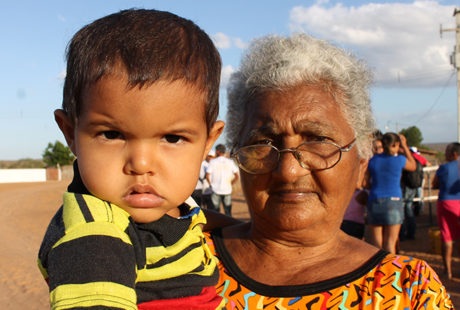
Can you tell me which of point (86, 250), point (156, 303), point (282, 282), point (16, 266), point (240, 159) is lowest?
point (16, 266)

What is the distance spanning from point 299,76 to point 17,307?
7859 millimetres

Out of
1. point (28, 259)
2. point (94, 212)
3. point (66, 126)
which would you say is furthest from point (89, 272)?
point (28, 259)

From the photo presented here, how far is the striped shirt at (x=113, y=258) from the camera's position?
1.19m

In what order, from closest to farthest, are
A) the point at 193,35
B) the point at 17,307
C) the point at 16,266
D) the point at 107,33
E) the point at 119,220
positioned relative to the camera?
1. the point at 119,220
2. the point at 107,33
3. the point at 193,35
4. the point at 17,307
5. the point at 16,266

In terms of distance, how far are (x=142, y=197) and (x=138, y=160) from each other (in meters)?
0.14

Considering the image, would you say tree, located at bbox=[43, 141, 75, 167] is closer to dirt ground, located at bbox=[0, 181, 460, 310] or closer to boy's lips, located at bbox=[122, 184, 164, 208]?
dirt ground, located at bbox=[0, 181, 460, 310]

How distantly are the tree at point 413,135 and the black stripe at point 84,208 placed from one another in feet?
175

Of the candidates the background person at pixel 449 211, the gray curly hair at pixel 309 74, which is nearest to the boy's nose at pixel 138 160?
the gray curly hair at pixel 309 74

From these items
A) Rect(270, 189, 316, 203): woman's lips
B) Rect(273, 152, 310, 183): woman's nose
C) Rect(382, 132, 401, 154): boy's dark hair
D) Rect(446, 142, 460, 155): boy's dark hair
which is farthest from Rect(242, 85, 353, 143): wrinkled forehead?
Rect(446, 142, 460, 155): boy's dark hair

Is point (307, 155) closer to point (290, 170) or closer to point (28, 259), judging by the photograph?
point (290, 170)

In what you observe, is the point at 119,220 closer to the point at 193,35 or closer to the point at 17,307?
the point at 193,35

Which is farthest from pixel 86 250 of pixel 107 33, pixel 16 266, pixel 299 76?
pixel 16 266

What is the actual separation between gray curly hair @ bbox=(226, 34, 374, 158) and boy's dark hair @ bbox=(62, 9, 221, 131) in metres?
0.59

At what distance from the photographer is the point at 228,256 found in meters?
2.18
